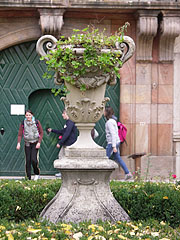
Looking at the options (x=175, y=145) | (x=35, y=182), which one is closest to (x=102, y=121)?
(x=175, y=145)

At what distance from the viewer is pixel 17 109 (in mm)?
13531

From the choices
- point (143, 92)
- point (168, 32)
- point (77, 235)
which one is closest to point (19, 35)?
point (143, 92)

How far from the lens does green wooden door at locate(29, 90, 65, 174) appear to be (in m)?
13.7

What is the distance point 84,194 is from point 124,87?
7.82 meters

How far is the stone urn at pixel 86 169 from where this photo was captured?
18.8 ft

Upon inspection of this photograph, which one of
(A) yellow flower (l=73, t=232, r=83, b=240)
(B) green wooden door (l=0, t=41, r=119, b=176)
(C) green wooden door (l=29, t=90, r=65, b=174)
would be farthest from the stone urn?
(C) green wooden door (l=29, t=90, r=65, b=174)

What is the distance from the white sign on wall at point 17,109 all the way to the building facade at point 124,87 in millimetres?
77

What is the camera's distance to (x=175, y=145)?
13.3m

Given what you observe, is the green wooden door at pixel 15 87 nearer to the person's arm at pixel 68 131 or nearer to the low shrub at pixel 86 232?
the person's arm at pixel 68 131

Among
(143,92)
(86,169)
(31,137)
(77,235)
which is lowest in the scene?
(77,235)

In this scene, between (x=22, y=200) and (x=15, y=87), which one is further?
(x=15, y=87)

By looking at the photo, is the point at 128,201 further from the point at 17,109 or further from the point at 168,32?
the point at 17,109

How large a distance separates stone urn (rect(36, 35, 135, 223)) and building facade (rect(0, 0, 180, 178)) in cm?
710

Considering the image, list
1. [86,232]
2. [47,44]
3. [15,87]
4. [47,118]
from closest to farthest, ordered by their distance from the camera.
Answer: [86,232]
[47,44]
[15,87]
[47,118]
